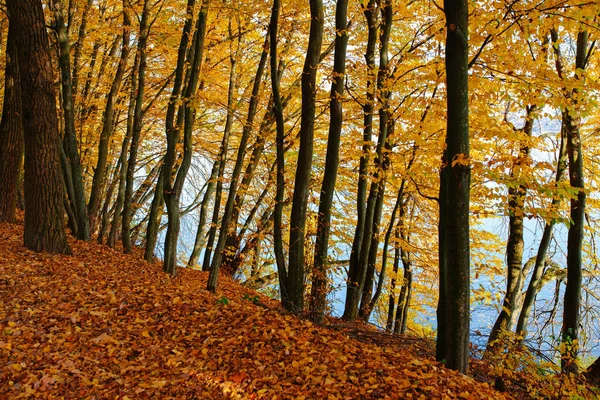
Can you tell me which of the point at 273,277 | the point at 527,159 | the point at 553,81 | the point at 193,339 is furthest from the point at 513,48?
the point at 273,277

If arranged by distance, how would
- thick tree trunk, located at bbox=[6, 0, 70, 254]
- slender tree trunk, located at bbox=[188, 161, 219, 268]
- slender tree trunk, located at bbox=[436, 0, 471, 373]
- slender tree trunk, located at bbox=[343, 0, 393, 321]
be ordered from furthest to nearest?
slender tree trunk, located at bbox=[188, 161, 219, 268]
slender tree trunk, located at bbox=[343, 0, 393, 321]
thick tree trunk, located at bbox=[6, 0, 70, 254]
slender tree trunk, located at bbox=[436, 0, 471, 373]

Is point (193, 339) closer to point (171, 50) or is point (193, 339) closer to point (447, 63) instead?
point (447, 63)

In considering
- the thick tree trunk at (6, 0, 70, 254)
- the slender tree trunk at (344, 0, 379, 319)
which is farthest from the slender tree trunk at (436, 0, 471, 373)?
the thick tree trunk at (6, 0, 70, 254)

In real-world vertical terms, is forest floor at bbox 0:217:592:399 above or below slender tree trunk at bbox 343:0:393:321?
below

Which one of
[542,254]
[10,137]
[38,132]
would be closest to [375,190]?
[542,254]

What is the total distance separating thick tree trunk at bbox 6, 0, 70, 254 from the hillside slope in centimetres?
114

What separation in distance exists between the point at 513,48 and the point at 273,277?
33.5 feet

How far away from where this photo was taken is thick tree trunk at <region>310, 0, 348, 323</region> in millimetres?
6148

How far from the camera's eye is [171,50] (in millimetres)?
11422

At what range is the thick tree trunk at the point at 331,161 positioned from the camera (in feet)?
20.2

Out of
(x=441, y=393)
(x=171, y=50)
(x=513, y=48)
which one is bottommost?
(x=441, y=393)

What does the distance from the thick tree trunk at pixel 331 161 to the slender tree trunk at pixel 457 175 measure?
6.96 ft

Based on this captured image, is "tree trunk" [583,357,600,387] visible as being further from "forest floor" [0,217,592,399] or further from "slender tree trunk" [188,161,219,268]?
"slender tree trunk" [188,161,219,268]

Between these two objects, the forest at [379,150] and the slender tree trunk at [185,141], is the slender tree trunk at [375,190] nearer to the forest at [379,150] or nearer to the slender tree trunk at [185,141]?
the forest at [379,150]
